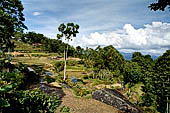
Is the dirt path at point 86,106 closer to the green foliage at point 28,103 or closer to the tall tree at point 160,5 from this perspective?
the green foliage at point 28,103

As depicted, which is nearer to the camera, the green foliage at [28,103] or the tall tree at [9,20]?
the green foliage at [28,103]

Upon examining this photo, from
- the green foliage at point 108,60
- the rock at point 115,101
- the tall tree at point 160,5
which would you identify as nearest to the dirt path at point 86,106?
the rock at point 115,101

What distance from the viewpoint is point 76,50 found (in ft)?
278

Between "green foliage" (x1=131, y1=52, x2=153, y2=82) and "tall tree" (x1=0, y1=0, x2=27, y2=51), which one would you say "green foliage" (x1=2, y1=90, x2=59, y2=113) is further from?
"green foliage" (x1=131, y1=52, x2=153, y2=82)

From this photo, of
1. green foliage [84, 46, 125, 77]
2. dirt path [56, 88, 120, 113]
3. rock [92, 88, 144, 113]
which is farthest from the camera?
green foliage [84, 46, 125, 77]

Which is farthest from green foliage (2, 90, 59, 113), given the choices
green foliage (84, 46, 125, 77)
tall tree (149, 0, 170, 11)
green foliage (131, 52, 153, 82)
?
green foliage (84, 46, 125, 77)

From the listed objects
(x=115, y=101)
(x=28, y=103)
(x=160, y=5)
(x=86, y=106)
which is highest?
(x=160, y=5)

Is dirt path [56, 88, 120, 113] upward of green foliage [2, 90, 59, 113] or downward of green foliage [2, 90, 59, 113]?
downward

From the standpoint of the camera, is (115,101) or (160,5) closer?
(160,5)

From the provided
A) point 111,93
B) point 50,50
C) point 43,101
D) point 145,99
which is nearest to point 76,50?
point 50,50

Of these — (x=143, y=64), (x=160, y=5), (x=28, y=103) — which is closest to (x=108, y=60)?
(x=143, y=64)

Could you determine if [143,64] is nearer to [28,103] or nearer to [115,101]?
[115,101]

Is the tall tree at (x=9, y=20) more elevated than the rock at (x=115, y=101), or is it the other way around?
the tall tree at (x=9, y=20)

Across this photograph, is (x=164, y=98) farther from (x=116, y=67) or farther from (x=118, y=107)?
(x=116, y=67)
